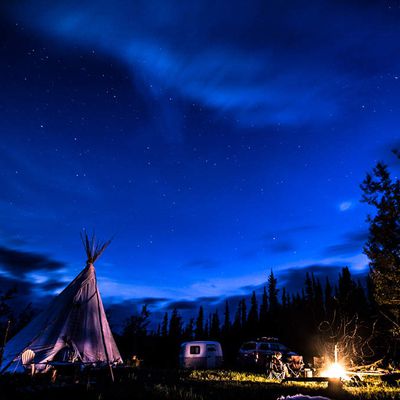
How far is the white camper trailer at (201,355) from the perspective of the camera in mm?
22219

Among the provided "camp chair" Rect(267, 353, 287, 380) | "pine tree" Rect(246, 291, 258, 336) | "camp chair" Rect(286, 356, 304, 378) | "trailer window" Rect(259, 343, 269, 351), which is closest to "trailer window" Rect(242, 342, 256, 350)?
"trailer window" Rect(259, 343, 269, 351)

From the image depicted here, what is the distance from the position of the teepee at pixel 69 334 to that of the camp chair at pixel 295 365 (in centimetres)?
884

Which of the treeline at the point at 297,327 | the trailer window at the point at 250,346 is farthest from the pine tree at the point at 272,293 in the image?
the trailer window at the point at 250,346

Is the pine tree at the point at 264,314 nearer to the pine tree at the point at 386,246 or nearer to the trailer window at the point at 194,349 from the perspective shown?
the trailer window at the point at 194,349

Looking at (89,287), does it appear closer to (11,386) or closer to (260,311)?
(11,386)

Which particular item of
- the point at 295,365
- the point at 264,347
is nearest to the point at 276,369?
the point at 295,365

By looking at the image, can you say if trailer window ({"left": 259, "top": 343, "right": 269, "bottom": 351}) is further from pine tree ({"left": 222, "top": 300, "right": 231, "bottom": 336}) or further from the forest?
pine tree ({"left": 222, "top": 300, "right": 231, "bottom": 336})

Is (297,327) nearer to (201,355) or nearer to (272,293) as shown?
(272,293)

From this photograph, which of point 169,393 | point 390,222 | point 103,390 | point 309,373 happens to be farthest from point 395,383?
point 103,390

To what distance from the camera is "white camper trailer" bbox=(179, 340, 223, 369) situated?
72.9 ft

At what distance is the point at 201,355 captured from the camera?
2245 cm

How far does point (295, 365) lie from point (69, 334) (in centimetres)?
1160

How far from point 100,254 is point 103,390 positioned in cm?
969

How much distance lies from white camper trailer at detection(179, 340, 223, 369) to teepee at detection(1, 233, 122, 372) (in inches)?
280
